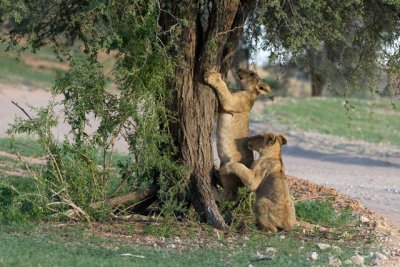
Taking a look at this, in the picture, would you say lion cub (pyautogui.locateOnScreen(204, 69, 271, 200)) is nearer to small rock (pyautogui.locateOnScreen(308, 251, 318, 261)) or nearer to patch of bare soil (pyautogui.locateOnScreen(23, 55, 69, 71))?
small rock (pyautogui.locateOnScreen(308, 251, 318, 261))

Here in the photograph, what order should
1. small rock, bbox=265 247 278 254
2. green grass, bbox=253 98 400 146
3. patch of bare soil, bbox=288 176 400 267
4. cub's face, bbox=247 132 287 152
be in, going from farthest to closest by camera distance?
1. green grass, bbox=253 98 400 146
2. cub's face, bbox=247 132 287 152
3. patch of bare soil, bbox=288 176 400 267
4. small rock, bbox=265 247 278 254

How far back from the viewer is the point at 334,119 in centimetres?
3284

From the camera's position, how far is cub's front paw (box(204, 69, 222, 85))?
1077 cm

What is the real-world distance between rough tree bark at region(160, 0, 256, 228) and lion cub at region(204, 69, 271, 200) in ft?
0.87

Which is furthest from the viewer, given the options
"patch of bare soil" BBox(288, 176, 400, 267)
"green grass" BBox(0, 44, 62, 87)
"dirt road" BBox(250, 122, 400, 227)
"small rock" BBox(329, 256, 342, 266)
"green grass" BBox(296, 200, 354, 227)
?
"green grass" BBox(0, 44, 62, 87)

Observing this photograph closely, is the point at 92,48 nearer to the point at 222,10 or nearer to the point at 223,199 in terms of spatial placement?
the point at 222,10

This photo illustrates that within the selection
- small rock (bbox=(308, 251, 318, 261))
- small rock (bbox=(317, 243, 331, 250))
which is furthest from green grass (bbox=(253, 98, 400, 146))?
small rock (bbox=(308, 251, 318, 261))

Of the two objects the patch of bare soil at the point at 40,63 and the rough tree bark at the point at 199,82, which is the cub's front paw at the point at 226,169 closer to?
the rough tree bark at the point at 199,82

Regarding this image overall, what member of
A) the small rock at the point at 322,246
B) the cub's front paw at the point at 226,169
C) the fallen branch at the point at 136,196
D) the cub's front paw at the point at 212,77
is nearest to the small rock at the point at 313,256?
the small rock at the point at 322,246

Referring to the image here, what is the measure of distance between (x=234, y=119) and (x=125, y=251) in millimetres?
2297

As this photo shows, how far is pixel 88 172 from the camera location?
1089cm

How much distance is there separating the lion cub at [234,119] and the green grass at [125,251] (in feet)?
3.09

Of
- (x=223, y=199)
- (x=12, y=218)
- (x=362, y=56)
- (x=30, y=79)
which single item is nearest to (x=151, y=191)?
(x=223, y=199)

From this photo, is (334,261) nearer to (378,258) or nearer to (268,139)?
(378,258)
